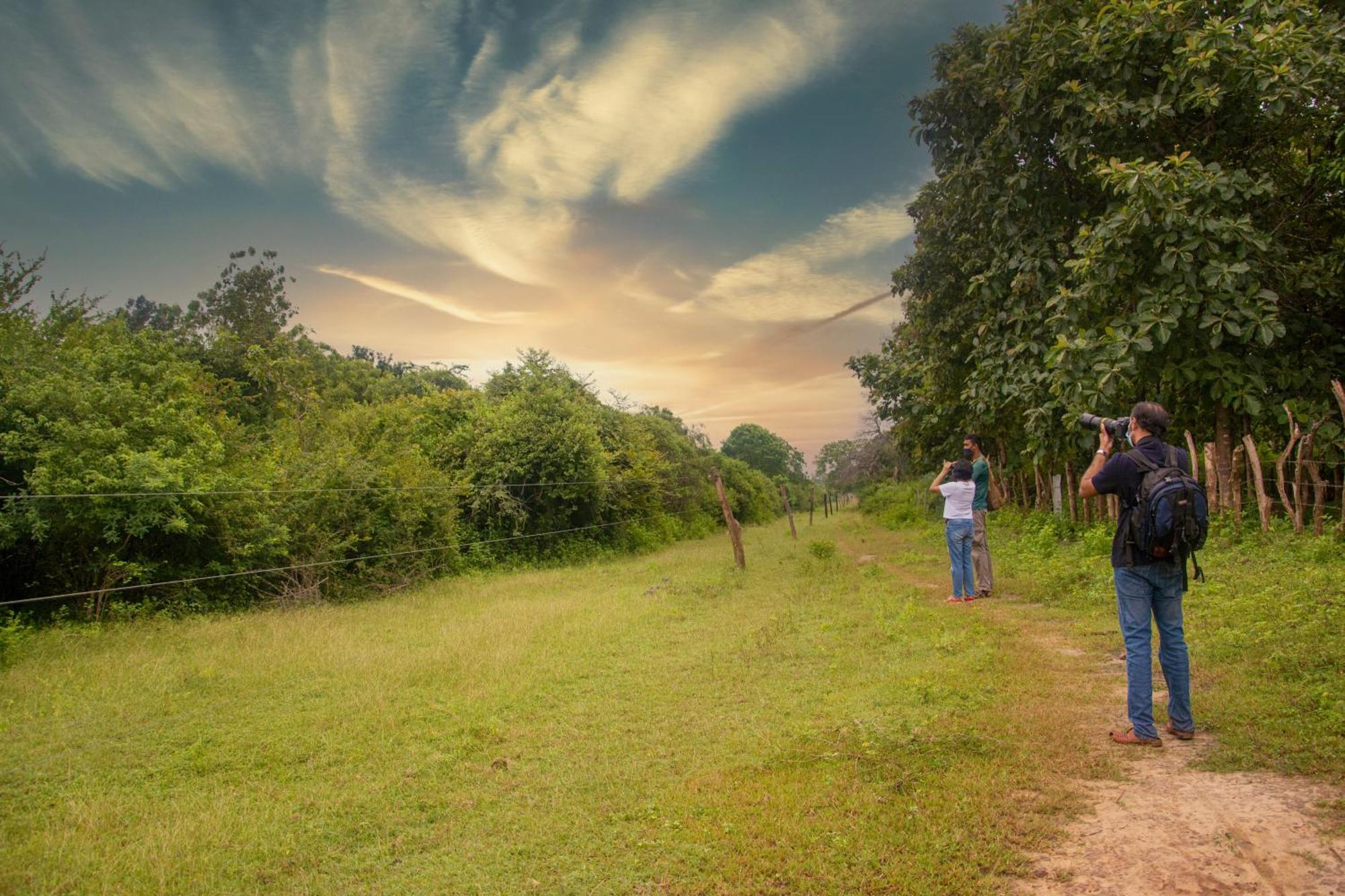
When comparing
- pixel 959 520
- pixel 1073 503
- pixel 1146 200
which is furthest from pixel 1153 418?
pixel 1073 503

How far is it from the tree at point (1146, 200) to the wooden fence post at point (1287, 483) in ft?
1.71

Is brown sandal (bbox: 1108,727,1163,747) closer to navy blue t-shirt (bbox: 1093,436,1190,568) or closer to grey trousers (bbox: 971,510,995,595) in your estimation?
navy blue t-shirt (bbox: 1093,436,1190,568)

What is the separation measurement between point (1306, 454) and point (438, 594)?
13963 millimetres

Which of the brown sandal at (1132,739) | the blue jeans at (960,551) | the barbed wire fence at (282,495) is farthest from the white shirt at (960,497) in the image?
the barbed wire fence at (282,495)

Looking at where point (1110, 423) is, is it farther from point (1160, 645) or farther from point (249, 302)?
point (249, 302)

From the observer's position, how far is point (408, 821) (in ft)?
14.3

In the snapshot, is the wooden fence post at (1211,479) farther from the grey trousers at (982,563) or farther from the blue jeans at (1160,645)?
the blue jeans at (1160,645)

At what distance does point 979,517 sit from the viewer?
9.72 m

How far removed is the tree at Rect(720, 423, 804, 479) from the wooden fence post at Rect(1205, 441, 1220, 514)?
54.8m

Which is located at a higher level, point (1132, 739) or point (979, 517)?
point (979, 517)

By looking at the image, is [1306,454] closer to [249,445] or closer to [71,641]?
[71,641]

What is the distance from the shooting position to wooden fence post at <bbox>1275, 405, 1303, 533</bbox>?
9.05 metres

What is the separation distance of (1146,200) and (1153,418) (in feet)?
12.9

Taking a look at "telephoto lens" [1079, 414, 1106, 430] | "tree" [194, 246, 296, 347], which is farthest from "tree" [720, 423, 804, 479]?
"telephoto lens" [1079, 414, 1106, 430]
